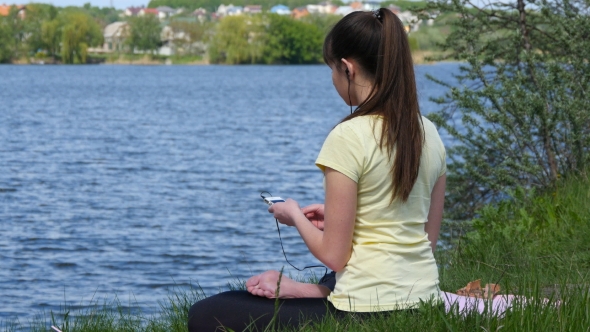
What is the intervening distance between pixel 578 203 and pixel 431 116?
2688 millimetres

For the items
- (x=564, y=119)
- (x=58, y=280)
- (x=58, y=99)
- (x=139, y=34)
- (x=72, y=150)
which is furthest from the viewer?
(x=139, y=34)

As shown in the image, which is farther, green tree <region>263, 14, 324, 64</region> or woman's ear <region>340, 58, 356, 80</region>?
green tree <region>263, 14, 324, 64</region>

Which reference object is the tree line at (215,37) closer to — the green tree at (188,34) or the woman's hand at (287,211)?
the green tree at (188,34)

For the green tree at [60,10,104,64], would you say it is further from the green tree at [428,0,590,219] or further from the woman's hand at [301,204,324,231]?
the woman's hand at [301,204,324,231]

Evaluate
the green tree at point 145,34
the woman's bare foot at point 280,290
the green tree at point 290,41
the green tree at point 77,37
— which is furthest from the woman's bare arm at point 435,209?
the green tree at point 145,34

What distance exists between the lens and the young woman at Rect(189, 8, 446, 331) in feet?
9.56

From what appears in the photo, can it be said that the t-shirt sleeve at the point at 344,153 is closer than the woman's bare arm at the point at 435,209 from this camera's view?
Yes

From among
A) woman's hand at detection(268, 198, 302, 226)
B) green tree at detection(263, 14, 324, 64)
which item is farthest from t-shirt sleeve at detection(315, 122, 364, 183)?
green tree at detection(263, 14, 324, 64)

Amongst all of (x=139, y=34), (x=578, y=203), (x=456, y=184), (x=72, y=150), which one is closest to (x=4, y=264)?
(x=456, y=184)

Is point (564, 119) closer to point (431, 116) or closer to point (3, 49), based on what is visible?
point (431, 116)

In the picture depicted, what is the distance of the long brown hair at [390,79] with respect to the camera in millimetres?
2953

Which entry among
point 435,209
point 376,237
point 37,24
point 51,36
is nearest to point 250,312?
point 376,237

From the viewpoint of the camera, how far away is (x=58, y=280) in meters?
11.9

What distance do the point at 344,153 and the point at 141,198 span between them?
661 inches
